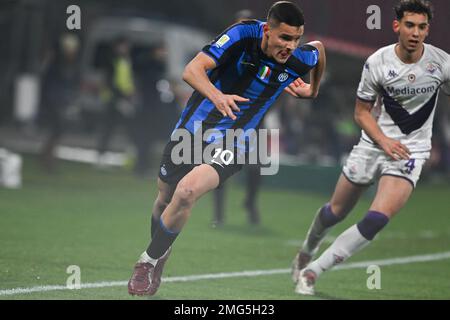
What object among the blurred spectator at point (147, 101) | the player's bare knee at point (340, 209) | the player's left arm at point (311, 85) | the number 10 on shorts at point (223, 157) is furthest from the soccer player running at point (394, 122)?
the blurred spectator at point (147, 101)

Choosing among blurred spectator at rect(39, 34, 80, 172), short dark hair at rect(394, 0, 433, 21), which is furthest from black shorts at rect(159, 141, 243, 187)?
blurred spectator at rect(39, 34, 80, 172)

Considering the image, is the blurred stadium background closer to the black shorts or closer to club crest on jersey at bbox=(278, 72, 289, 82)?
the black shorts

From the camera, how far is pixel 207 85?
7.81 metres

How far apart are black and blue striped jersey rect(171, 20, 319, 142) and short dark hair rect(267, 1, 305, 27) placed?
234 millimetres

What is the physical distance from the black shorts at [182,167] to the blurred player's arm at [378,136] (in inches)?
45.7

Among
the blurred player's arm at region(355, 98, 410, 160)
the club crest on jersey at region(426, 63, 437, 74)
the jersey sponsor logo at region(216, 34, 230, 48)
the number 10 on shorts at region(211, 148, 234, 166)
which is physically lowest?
the number 10 on shorts at region(211, 148, 234, 166)

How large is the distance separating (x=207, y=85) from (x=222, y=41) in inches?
17.8

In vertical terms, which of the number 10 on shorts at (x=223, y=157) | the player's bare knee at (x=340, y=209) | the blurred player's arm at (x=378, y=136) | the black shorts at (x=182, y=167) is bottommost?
the player's bare knee at (x=340, y=209)

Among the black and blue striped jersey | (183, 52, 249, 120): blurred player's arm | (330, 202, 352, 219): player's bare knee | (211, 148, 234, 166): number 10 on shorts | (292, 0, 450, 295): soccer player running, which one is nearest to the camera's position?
(183, 52, 249, 120): blurred player's arm

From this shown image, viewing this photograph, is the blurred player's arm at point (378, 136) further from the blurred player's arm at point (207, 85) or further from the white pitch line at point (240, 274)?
the white pitch line at point (240, 274)

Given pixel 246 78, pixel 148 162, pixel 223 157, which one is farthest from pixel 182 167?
pixel 148 162

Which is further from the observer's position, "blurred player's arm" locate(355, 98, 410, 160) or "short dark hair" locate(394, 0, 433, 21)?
"blurred player's arm" locate(355, 98, 410, 160)

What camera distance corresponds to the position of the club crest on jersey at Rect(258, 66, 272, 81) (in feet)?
27.7

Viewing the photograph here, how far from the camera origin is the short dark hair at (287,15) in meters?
8.02
